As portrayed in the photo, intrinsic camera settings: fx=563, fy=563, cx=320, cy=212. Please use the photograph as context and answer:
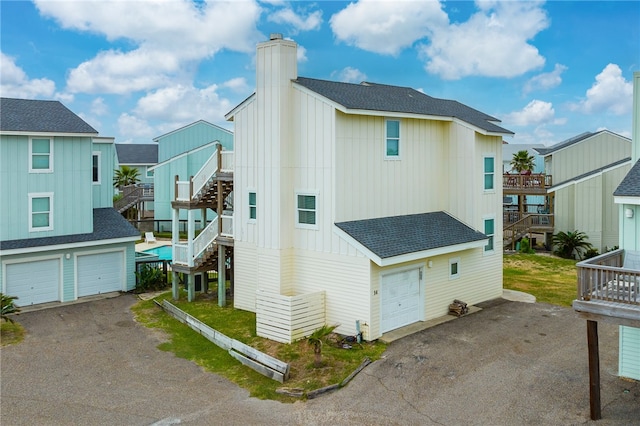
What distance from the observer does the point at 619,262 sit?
12.6m

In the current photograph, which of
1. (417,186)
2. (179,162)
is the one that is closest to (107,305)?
(417,186)

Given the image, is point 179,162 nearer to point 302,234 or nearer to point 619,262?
point 302,234

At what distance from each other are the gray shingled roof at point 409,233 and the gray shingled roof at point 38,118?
41.2 ft

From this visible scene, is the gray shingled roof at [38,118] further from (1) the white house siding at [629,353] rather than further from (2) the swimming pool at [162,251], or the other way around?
(1) the white house siding at [629,353]

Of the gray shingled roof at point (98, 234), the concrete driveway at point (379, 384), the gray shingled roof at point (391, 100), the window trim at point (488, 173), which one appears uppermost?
the gray shingled roof at point (391, 100)

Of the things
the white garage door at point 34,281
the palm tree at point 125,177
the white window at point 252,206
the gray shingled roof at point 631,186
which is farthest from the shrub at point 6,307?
the palm tree at point 125,177

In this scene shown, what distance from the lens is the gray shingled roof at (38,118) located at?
2161 cm

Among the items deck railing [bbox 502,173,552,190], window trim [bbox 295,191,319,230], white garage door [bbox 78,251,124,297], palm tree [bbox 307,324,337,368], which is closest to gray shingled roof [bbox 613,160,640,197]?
palm tree [bbox 307,324,337,368]

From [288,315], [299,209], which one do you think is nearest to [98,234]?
[299,209]

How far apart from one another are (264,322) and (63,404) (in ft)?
19.6

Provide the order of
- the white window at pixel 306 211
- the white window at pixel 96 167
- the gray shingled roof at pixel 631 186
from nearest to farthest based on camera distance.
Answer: the gray shingled roof at pixel 631 186, the white window at pixel 306 211, the white window at pixel 96 167

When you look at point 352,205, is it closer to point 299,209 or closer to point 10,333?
point 299,209

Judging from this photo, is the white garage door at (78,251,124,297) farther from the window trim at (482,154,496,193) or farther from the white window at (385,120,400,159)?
the window trim at (482,154,496,193)

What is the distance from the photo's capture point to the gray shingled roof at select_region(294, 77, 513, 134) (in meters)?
18.0
